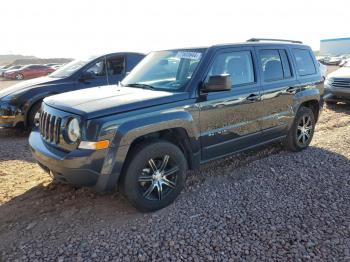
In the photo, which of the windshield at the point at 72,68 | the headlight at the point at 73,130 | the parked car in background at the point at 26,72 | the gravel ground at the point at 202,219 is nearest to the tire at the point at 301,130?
the gravel ground at the point at 202,219

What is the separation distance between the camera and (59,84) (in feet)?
23.8

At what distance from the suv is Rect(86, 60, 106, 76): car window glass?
9.73 ft

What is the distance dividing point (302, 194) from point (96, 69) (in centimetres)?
521

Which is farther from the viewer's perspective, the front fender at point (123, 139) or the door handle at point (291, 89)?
the door handle at point (291, 89)

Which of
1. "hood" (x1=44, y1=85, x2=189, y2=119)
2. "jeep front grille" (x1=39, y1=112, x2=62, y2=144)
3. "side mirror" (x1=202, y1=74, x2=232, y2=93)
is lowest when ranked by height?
"jeep front grille" (x1=39, y1=112, x2=62, y2=144)

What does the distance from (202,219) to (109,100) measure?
1.61 meters

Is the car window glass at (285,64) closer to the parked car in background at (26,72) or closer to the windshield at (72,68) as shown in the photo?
the windshield at (72,68)

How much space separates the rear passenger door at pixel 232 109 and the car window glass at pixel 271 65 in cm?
24

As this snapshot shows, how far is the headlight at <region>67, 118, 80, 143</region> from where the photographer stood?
3384mm

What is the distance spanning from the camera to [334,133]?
7.08 m

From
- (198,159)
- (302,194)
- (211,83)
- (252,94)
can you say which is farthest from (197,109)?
(302,194)

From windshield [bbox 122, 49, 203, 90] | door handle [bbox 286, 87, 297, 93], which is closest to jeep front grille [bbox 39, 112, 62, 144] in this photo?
windshield [bbox 122, 49, 203, 90]

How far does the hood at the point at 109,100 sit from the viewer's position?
3434 mm

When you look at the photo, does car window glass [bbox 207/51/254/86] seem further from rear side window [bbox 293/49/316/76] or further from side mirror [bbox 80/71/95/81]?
side mirror [bbox 80/71/95/81]
